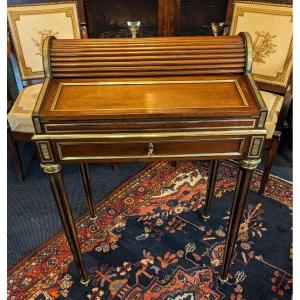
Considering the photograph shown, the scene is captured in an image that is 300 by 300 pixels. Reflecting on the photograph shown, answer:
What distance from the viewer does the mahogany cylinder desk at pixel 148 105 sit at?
1.15 metres

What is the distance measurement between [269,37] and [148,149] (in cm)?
142

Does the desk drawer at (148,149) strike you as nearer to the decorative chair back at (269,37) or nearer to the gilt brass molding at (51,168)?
the gilt brass molding at (51,168)

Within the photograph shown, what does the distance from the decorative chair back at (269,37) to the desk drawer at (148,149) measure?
3.80 ft

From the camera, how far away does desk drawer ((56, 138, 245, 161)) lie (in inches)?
47.3

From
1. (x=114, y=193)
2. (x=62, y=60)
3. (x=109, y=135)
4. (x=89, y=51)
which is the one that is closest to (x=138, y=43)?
(x=89, y=51)

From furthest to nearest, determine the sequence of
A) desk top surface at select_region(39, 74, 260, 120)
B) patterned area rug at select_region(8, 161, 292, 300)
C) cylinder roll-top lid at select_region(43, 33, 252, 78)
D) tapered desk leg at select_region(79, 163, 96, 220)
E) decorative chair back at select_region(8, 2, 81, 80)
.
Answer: decorative chair back at select_region(8, 2, 81, 80) → tapered desk leg at select_region(79, 163, 96, 220) → patterned area rug at select_region(8, 161, 292, 300) → cylinder roll-top lid at select_region(43, 33, 252, 78) → desk top surface at select_region(39, 74, 260, 120)

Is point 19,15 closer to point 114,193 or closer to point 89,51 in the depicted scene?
point 89,51

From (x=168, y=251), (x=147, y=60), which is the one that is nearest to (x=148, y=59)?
(x=147, y=60)

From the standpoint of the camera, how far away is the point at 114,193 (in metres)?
2.26

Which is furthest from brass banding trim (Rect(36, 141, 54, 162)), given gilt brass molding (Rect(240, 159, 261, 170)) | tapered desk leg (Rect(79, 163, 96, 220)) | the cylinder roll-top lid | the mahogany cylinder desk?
gilt brass molding (Rect(240, 159, 261, 170))

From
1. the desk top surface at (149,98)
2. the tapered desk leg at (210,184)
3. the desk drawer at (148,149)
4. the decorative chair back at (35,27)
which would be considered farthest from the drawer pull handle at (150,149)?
the decorative chair back at (35,27)

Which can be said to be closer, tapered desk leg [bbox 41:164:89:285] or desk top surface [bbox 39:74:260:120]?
desk top surface [bbox 39:74:260:120]

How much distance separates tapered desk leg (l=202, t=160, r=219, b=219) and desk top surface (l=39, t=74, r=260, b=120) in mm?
554

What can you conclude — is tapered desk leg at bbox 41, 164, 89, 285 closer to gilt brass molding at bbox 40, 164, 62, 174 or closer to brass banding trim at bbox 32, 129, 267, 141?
gilt brass molding at bbox 40, 164, 62, 174
